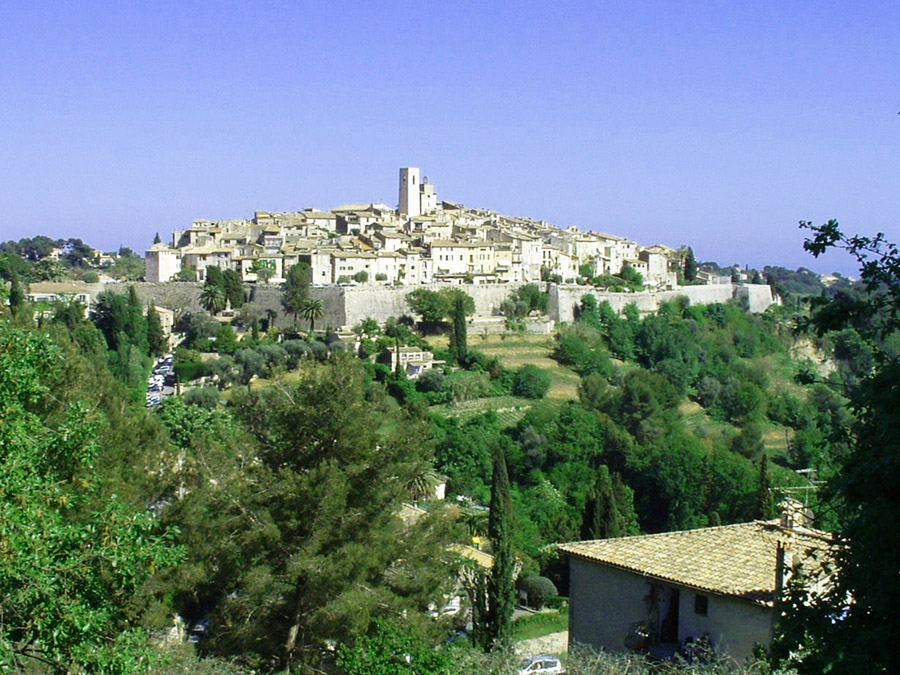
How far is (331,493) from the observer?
1020 centimetres

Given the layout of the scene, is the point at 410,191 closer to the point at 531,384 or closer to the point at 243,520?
the point at 531,384

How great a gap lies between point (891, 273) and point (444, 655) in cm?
390

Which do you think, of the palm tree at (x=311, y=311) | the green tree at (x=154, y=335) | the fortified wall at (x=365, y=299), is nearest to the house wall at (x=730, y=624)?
the green tree at (x=154, y=335)

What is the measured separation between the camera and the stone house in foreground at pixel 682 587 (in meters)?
9.27

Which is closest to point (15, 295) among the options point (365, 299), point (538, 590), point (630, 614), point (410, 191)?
point (365, 299)

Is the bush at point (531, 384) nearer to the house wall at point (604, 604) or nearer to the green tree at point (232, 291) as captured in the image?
the green tree at point (232, 291)

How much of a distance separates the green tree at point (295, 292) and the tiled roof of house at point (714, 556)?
4078 centimetres

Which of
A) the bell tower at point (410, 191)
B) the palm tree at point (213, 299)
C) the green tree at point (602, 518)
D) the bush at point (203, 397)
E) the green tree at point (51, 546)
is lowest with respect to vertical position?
the green tree at point (602, 518)

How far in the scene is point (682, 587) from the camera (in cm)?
981

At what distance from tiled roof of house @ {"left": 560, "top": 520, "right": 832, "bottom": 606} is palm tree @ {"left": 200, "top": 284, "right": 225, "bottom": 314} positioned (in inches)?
1687

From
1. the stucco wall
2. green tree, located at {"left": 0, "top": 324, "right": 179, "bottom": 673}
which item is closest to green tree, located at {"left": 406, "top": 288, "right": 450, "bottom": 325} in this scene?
the stucco wall

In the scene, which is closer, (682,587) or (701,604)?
(701,604)

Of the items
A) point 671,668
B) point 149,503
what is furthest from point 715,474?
point 671,668

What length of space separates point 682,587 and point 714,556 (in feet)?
2.62
